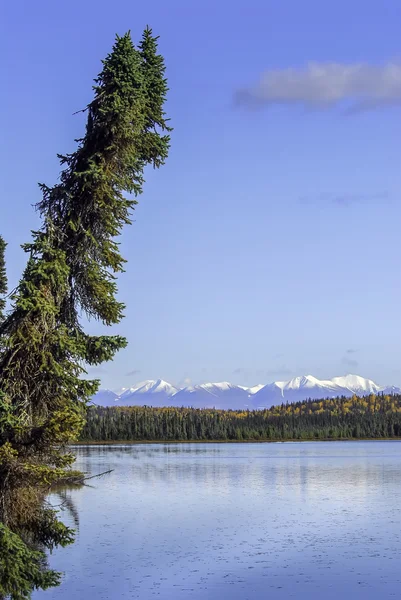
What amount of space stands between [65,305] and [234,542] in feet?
66.2

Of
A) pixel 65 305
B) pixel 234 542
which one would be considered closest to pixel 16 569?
pixel 65 305

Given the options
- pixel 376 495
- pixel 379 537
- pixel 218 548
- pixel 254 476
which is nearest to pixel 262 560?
pixel 218 548

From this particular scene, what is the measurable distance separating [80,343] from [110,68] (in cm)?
731

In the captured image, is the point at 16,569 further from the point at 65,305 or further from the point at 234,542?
the point at 234,542

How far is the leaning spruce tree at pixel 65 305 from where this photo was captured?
66.7ft

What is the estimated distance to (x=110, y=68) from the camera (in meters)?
22.4

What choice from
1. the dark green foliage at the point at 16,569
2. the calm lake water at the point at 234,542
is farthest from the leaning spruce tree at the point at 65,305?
the calm lake water at the point at 234,542

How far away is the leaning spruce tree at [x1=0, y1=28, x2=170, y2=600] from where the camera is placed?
2034 cm

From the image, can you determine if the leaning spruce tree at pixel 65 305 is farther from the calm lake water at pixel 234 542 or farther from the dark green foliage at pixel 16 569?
the calm lake water at pixel 234 542

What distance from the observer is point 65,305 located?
22672mm

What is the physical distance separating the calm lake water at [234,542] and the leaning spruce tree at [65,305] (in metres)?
7.37

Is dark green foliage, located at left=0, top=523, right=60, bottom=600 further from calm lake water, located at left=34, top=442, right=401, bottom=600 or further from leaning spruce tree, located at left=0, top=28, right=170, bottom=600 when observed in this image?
calm lake water, located at left=34, top=442, right=401, bottom=600

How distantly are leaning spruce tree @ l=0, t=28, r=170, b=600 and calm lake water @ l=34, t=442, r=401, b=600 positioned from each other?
24.2ft

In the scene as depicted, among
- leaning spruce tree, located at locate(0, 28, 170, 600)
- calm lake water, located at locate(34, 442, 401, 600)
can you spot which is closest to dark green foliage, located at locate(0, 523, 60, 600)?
leaning spruce tree, located at locate(0, 28, 170, 600)
